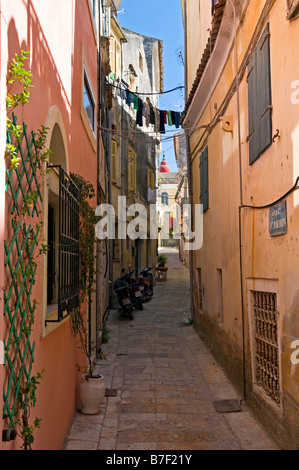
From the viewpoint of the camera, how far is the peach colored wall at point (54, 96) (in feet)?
10.6

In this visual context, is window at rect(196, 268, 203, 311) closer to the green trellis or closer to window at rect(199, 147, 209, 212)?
window at rect(199, 147, 209, 212)

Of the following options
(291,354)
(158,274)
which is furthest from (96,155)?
(158,274)

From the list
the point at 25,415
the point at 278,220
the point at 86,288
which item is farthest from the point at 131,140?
the point at 25,415

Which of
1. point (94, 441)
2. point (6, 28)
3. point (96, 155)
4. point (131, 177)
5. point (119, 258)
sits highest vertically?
point (131, 177)

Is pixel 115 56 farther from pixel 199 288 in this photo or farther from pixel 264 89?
pixel 264 89

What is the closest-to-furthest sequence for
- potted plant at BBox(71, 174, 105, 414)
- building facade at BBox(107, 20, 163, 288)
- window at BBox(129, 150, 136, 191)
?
potted plant at BBox(71, 174, 105, 414)
building facade at BBox(107, 20, 163, 288)
window at BBox(129, 150, 136, 191)

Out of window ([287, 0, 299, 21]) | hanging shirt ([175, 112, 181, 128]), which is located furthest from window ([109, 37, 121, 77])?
window ([287, 0, 299, 21])

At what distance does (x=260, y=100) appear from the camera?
5.55 m

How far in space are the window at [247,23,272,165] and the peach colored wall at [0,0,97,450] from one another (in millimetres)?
2281

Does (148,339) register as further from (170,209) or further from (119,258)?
(170,209)

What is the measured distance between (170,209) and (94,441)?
158ft

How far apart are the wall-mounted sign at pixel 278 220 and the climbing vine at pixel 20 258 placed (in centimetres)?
253

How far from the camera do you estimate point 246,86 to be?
6445mm

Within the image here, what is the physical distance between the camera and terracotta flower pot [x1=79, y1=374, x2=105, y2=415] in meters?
6.01
